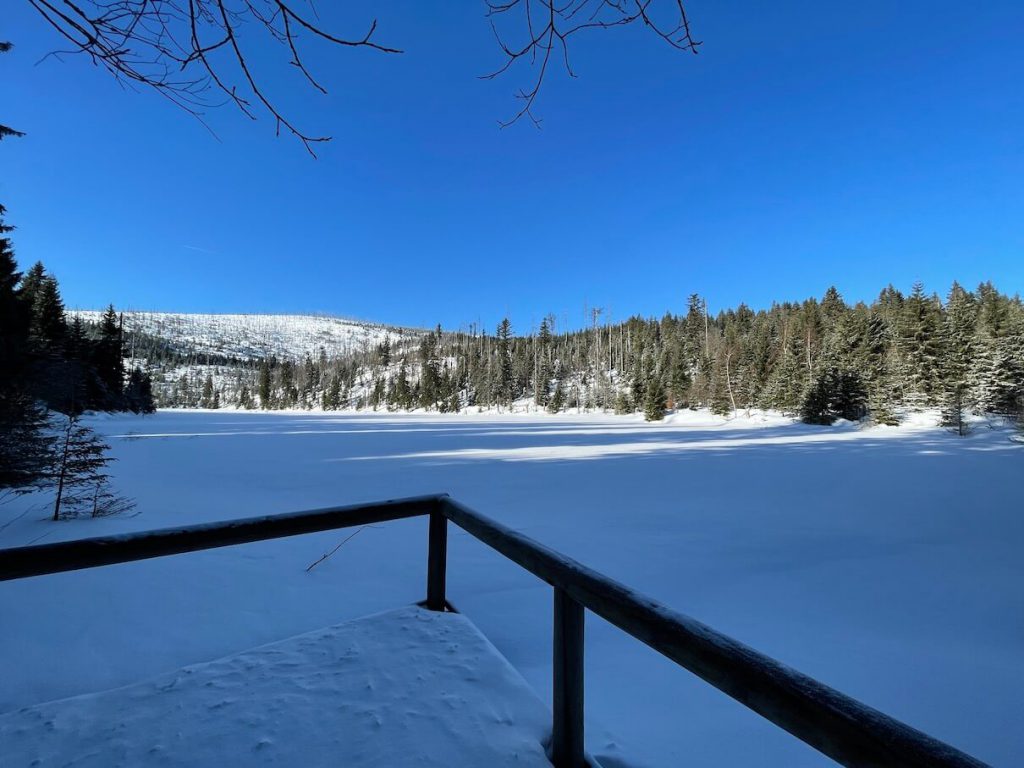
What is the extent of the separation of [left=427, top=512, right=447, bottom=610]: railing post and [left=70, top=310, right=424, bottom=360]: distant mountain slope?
140123 millimetres

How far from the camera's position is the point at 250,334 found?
175 meters

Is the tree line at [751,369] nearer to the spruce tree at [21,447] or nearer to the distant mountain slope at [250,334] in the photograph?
the spruce tree at [21,447]

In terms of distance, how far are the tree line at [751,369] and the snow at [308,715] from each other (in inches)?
1136

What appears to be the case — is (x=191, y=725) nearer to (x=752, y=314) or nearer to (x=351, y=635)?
(x=351, y=635)

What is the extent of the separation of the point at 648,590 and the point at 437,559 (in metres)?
2.67

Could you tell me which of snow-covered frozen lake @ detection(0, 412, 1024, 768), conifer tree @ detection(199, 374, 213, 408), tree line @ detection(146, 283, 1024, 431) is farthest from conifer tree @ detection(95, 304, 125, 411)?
conifer tree @ detection(199, 374, 213, 408)

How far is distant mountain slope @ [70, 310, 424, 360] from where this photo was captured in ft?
484

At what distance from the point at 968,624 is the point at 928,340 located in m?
37.0

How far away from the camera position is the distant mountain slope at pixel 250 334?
148 metres

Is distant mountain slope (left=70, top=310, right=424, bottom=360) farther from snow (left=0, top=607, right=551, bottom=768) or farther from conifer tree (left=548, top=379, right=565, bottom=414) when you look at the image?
snow (left=0, top=607, right=551, bottom=768)

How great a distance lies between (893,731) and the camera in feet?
2.29

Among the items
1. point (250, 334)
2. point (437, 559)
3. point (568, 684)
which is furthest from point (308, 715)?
point (250, 334)

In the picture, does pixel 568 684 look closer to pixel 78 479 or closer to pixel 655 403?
pixel 78 479

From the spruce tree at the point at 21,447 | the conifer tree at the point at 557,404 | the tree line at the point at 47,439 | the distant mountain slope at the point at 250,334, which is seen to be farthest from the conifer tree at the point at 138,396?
the distant mountain slope at the point at 250,334
